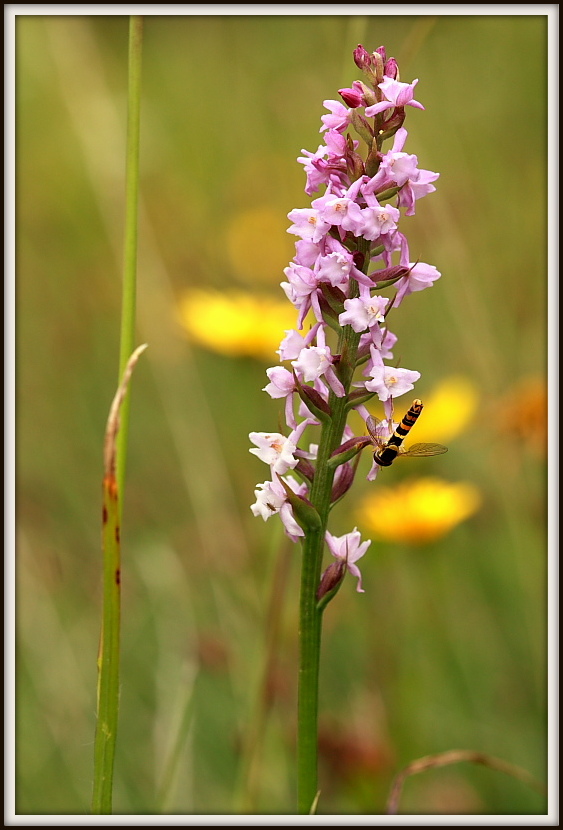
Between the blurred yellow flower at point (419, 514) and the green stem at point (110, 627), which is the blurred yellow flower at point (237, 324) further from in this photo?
the green stem at point (110, 627)

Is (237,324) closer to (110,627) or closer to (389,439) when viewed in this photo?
(389,439)

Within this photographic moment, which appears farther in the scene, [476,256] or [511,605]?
[476,256]

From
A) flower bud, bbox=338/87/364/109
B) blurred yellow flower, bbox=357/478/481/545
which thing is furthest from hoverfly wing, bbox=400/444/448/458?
blurred yellow flower, bbox=357/478/481/545

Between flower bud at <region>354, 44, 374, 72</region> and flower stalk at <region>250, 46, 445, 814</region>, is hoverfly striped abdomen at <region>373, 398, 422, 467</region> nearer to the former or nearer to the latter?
flower stalk at <region>250, 46, 445, 814</region>

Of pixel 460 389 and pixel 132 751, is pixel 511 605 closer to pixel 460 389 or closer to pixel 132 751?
pixel 460 389

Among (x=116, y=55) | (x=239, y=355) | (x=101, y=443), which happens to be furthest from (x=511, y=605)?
(x=116, y=55)
